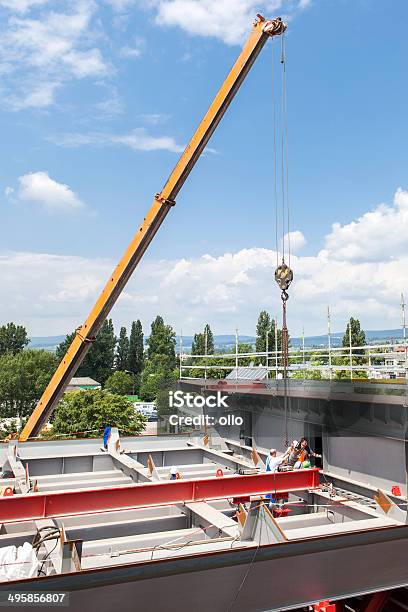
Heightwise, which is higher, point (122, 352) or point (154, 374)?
point (122, 352)

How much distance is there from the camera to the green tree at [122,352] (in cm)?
10112

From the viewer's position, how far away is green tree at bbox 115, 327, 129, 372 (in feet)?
332

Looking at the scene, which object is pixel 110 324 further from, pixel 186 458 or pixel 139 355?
pixel 186 458

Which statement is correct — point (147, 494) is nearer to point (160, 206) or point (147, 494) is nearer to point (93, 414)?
point (160, 206)

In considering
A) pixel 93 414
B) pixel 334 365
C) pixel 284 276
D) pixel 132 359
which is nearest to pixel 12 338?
pixel 132 359

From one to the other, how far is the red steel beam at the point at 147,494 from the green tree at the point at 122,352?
306ft

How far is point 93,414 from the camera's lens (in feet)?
166

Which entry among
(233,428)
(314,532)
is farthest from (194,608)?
(233,428)

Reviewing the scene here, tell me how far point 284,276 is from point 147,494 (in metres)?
6.13

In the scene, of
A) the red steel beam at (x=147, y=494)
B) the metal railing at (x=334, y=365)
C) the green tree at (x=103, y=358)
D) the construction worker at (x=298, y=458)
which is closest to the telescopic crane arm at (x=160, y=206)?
the metal railing at (x=334, y=365)

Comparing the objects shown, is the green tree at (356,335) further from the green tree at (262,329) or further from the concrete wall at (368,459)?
the concrete wall at (368,459)

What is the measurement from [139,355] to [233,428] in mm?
87072

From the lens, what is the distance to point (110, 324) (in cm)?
9750

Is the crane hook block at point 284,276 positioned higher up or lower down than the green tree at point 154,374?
higher up
